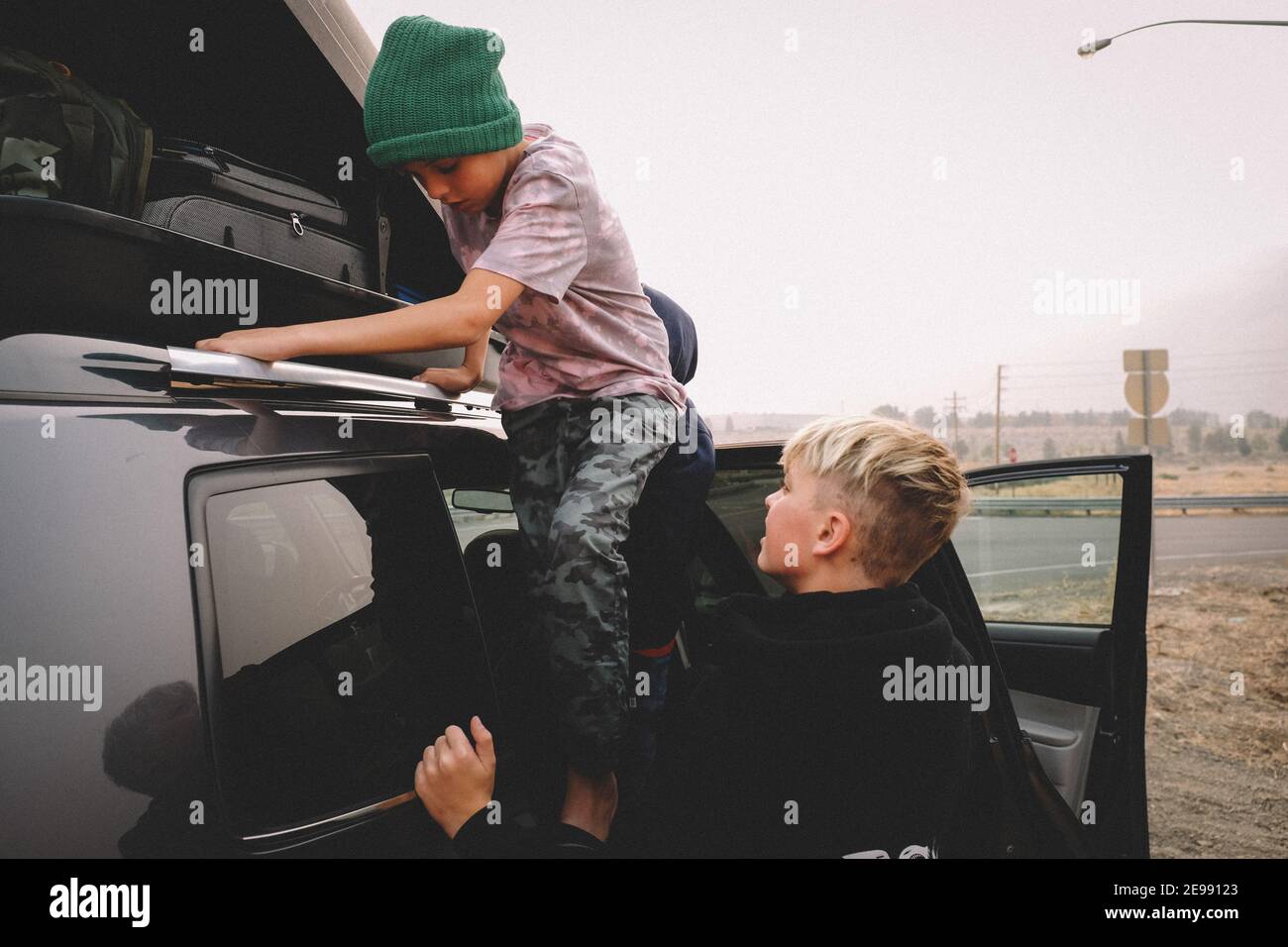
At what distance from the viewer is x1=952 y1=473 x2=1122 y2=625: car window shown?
2.49 metres

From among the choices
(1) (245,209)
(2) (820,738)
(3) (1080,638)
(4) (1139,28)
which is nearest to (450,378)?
(1) (245,209)

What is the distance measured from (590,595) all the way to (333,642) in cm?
48

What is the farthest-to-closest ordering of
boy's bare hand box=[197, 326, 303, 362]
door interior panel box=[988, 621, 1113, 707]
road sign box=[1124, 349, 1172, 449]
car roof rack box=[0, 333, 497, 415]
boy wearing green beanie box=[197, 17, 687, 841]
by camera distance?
road sign box=[1124, 349, 1172, 449] → door interior panel box=[988, 621, 1113, 707] → boy wearing green beanie box=[197, 17, 687, 841] → boy's bare hand box=[197, 326, 303, 362] → car roof rack box=[0, 333, 497, 415]

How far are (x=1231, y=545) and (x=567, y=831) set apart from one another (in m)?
26.0

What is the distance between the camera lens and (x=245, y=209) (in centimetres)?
179

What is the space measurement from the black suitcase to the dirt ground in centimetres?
476

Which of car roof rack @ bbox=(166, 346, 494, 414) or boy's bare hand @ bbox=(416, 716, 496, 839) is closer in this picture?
car roof rack @ bbox=(166, 346, 494, 414)

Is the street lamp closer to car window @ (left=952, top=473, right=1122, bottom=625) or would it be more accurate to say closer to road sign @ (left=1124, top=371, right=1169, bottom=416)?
road sign @ (left=1124, top=371, right=1169, bottom=416)

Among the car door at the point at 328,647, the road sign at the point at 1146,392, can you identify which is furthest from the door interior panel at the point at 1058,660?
the road sign at the point at 1146,392

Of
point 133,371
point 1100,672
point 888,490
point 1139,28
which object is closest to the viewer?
point 133,371

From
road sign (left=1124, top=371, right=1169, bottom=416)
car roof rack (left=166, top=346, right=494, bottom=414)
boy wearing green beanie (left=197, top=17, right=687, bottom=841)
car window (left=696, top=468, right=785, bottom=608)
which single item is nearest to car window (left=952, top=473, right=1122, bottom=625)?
car window (left=696, top=468, right=785, bottom=608)

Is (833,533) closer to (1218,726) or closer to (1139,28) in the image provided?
(1218,726)

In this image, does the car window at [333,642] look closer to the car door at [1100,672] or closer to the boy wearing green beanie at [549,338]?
the boy wearing green beanie at [549,338]
